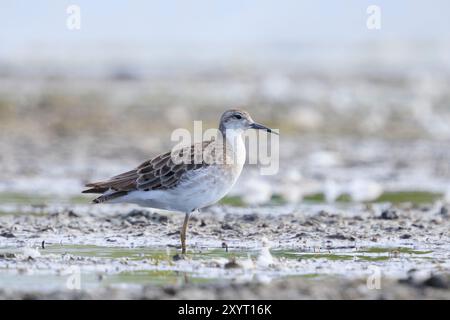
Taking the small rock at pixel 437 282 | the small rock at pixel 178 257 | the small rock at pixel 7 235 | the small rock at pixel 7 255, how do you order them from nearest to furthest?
the small rock at pixel 437 282, the small rock at pixel 7 255, the small rock at pixel 178 257, the small rock at pixel 7 235

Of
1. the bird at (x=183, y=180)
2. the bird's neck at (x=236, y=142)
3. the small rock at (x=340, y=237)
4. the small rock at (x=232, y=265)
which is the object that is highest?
the bird's neck at (x=236, y=142)

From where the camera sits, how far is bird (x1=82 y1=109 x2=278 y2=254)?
532 inches

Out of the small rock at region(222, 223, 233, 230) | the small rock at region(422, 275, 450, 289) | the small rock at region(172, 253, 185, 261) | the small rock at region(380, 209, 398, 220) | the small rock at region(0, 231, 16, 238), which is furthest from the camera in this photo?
the small rock at region(380, 209, 398, 220)

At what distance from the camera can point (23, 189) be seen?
65.1 ft

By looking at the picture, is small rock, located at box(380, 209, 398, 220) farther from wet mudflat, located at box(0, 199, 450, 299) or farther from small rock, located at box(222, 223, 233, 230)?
small rock, located at box(222, 223, 233, 230)

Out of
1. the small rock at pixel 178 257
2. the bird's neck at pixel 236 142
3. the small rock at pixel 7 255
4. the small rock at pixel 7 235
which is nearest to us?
the small rock at pixel 7 255

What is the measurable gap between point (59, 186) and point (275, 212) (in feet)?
16.4

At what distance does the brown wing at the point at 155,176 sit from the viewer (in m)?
13.6

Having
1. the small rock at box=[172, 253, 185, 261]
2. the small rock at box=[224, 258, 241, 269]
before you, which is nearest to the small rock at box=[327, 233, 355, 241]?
the small rock at box=[172, 253, 185, 261]

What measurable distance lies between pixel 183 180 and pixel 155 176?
434mm

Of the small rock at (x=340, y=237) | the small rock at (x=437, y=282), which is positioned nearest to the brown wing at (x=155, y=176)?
the small rock at (x=340, y=237)

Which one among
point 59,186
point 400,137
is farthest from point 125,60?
point 59,186

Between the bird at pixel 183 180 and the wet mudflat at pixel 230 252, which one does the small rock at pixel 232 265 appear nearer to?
the wet mudflat at pixel 230 252

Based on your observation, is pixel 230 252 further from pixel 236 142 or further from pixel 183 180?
pixel 236 142
